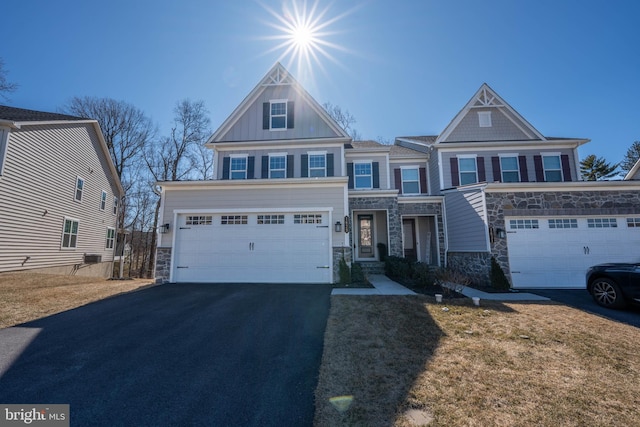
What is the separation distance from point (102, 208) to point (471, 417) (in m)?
22.0

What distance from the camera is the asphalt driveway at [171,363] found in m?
2.75

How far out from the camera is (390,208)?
42.5 ft

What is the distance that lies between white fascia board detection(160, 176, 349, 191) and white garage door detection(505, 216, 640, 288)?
6718mm

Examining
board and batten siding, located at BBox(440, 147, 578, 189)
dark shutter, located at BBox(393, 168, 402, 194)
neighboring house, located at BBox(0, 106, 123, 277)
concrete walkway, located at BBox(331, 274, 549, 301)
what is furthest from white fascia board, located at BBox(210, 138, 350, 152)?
concrete walkway, located at BBox(331, 274, 549, 301)

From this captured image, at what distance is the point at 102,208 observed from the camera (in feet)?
57.9

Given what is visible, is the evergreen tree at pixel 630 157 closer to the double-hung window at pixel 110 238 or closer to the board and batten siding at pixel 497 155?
the board and batten siding at pixel 497 155

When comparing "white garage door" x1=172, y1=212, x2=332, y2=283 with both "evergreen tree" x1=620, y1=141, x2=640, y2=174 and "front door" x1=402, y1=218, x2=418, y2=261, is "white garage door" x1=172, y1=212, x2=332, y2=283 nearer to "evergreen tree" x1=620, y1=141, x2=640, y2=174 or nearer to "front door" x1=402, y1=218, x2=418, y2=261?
"front door" x1=402, y1=218, x2=418, y2=261

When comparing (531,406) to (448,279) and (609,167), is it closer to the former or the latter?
(448,279)

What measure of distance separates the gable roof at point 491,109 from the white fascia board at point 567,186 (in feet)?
17.7

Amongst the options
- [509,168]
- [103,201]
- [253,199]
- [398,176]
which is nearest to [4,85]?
[103,201]

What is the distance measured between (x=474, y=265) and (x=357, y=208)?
5.45 m

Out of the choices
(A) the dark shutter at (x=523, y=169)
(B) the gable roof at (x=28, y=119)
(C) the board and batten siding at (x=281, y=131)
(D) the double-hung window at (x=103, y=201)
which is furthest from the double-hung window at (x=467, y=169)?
(D) the double-hung window at (x=103, y=201)

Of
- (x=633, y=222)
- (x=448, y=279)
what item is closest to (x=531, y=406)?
(x=448, y=279)

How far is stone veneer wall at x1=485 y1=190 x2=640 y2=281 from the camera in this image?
9.33 metres
